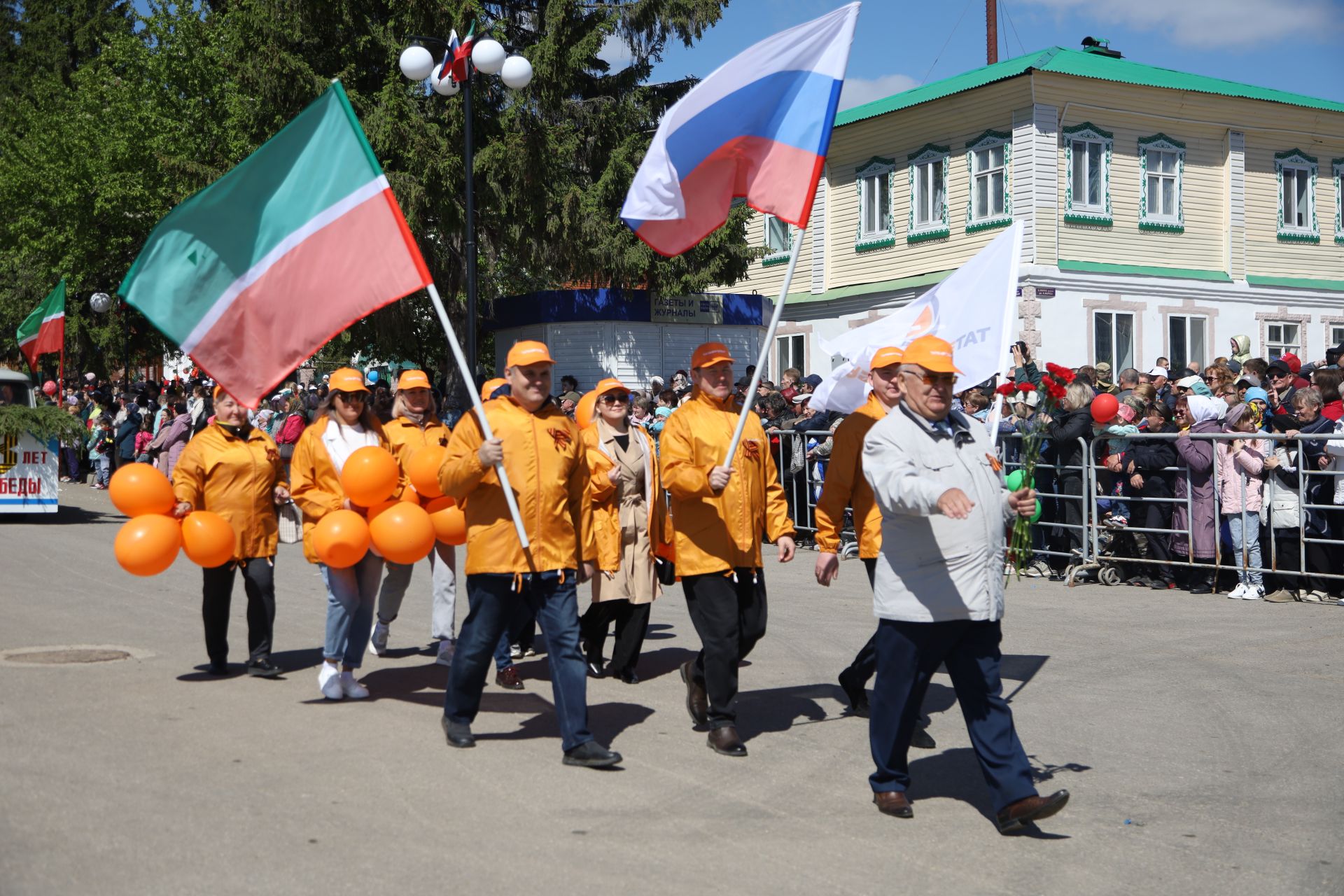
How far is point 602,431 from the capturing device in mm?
9469

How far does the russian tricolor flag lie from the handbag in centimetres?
288

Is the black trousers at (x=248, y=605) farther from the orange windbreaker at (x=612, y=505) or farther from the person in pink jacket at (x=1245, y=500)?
the person in pink jacket at (x=1245, y=500)

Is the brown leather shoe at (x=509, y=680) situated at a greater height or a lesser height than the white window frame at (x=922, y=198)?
lesser

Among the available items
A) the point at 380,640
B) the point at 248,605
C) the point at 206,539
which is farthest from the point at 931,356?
the point at 380,640

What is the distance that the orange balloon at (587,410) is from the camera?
970 cm

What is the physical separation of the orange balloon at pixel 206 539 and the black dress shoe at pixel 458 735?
206 centimetres

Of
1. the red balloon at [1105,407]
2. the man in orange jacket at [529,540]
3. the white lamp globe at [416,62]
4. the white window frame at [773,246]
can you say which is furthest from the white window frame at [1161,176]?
the man in orange jacket at [529,540]

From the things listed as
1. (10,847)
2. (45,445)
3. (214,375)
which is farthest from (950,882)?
(45,445)

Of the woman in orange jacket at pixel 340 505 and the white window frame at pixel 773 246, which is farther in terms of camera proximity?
the white window frame at pixel 773 246

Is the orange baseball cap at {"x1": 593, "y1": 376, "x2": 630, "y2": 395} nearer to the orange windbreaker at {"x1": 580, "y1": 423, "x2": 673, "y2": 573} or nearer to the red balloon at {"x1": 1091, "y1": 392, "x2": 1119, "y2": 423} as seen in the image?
the orange windbreaker at {"x1": 580, "y1": 423, "x2": 673, "y2": 573}

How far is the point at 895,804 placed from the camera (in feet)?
19.6

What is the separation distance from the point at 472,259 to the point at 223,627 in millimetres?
7845

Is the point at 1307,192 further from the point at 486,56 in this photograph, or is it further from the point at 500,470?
the point at 500,470

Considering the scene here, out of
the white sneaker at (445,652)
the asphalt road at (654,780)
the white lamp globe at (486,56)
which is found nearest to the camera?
the asphalt road at (654,780)
